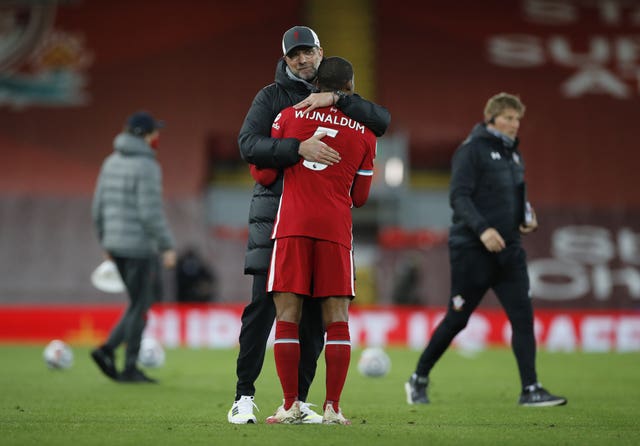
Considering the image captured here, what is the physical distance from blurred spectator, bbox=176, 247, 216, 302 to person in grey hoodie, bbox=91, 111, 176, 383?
8541mm

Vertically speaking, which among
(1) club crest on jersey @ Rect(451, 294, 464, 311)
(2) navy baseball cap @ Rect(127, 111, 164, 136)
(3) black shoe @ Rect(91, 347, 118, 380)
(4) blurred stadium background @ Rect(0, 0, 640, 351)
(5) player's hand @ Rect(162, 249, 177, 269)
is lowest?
(3) black shoe @ Rect(91, 347, 118, 380)

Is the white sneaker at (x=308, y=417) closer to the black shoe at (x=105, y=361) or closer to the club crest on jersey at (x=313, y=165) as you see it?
the club crest on jersey at (x=313, y=165)

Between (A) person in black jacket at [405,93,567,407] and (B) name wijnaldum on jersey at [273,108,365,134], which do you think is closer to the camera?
(B) name wijnaldum on jersey at [273,108,365,134]

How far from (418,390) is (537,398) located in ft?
2.62

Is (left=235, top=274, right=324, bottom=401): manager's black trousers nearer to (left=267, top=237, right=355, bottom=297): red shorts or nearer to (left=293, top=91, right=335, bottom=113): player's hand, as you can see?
(left=267, top=237, right=355, bottom=297): red shorts

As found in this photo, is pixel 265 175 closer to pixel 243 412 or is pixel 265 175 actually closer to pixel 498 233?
pixel 243 412

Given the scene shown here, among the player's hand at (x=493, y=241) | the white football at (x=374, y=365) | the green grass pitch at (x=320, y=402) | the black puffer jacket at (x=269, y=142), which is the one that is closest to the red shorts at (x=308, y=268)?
the black puffer jacket at (x=269, y=142)

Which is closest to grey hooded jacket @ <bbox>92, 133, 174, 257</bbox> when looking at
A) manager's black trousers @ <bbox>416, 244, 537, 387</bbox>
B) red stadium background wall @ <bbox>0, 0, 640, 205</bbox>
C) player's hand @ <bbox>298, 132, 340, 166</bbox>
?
manager's black trousers @ <bbox>416, 244, 537, 387</bbox>

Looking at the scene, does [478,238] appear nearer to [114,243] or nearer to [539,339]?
[114,243]

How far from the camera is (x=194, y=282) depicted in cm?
1722

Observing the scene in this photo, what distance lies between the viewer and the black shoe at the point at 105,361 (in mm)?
8445

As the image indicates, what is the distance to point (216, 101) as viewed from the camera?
22.2 m

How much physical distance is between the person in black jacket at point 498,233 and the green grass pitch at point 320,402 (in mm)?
337

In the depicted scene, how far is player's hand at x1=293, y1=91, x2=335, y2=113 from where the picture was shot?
528cm
